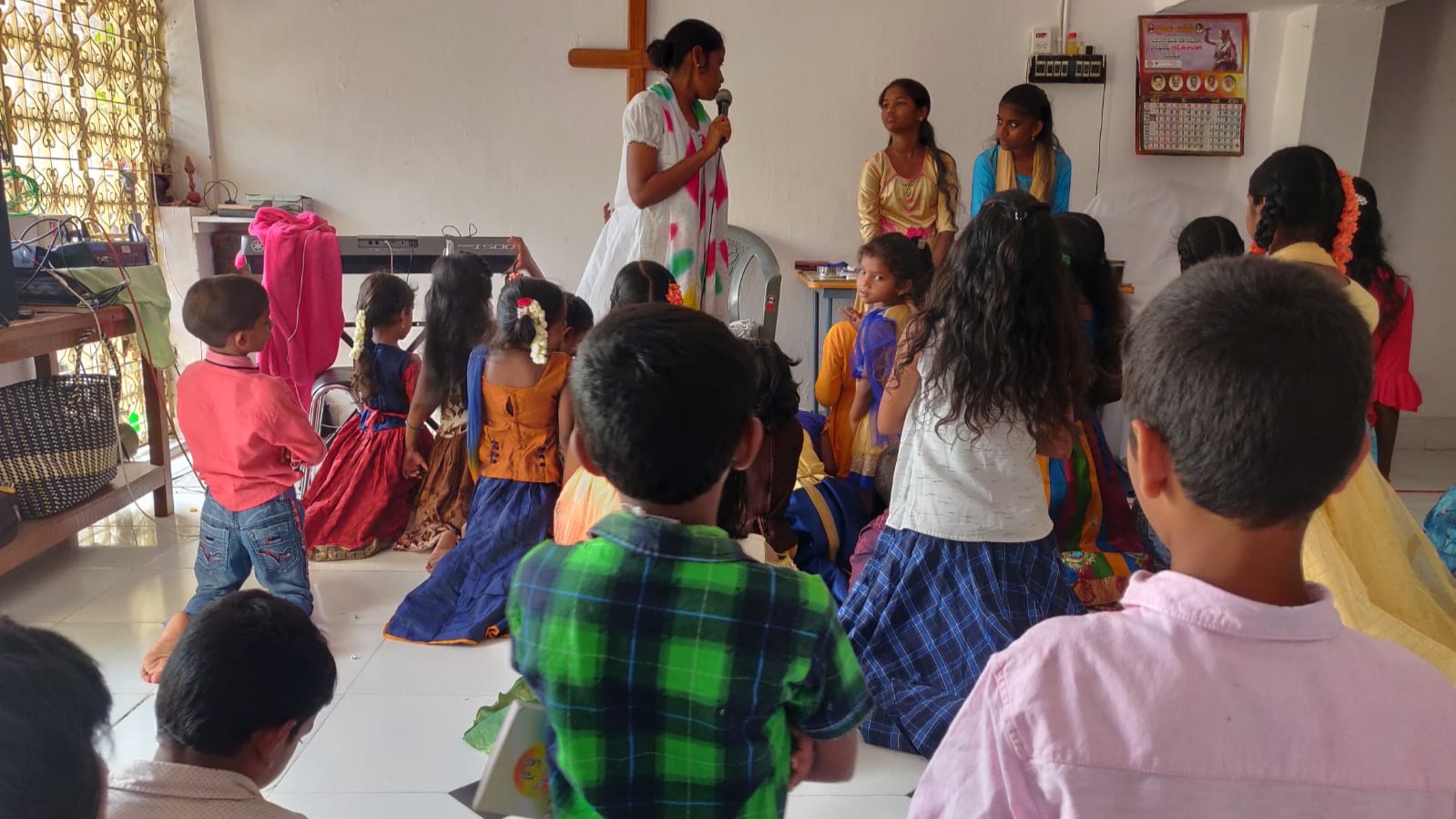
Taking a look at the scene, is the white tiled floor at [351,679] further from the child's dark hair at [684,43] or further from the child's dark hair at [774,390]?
the child's dark hair at [684,43]

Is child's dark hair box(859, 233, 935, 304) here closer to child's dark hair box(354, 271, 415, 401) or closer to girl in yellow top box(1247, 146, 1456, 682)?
girl in yellow top box(1247, 146, 1456, 682)

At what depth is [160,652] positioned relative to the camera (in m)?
2.13

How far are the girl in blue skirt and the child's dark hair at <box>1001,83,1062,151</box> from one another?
2.04 metres

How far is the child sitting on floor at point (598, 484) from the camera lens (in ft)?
7.01

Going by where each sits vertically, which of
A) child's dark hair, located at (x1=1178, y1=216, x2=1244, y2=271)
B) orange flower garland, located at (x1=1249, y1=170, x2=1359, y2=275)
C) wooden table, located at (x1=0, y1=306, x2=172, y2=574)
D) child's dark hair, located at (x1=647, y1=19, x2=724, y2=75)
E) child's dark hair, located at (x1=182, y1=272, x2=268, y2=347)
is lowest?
wooden table, located at (x1=0, y1=306, x2=172, y2=574)

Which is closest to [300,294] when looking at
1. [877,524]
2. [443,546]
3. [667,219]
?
[443,546]

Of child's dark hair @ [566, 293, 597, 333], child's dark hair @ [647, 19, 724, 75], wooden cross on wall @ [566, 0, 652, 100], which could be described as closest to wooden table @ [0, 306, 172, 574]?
child's dark hair @ [566, 293, 597, 333]

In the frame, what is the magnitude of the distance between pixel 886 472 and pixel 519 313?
3.36 ft

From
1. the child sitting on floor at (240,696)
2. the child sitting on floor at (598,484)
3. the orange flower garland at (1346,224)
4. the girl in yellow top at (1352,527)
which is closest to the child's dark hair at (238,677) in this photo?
the child sitting on floor at (240,696)

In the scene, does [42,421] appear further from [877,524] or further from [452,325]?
[877,524]

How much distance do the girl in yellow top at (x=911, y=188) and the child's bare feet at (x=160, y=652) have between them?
9.25ft

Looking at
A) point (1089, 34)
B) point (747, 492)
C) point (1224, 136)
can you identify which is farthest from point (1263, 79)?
point (747, 492)

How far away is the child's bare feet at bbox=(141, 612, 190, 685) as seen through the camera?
2.10m

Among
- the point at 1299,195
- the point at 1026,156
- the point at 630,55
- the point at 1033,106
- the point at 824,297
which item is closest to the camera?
the point at 1299,195
